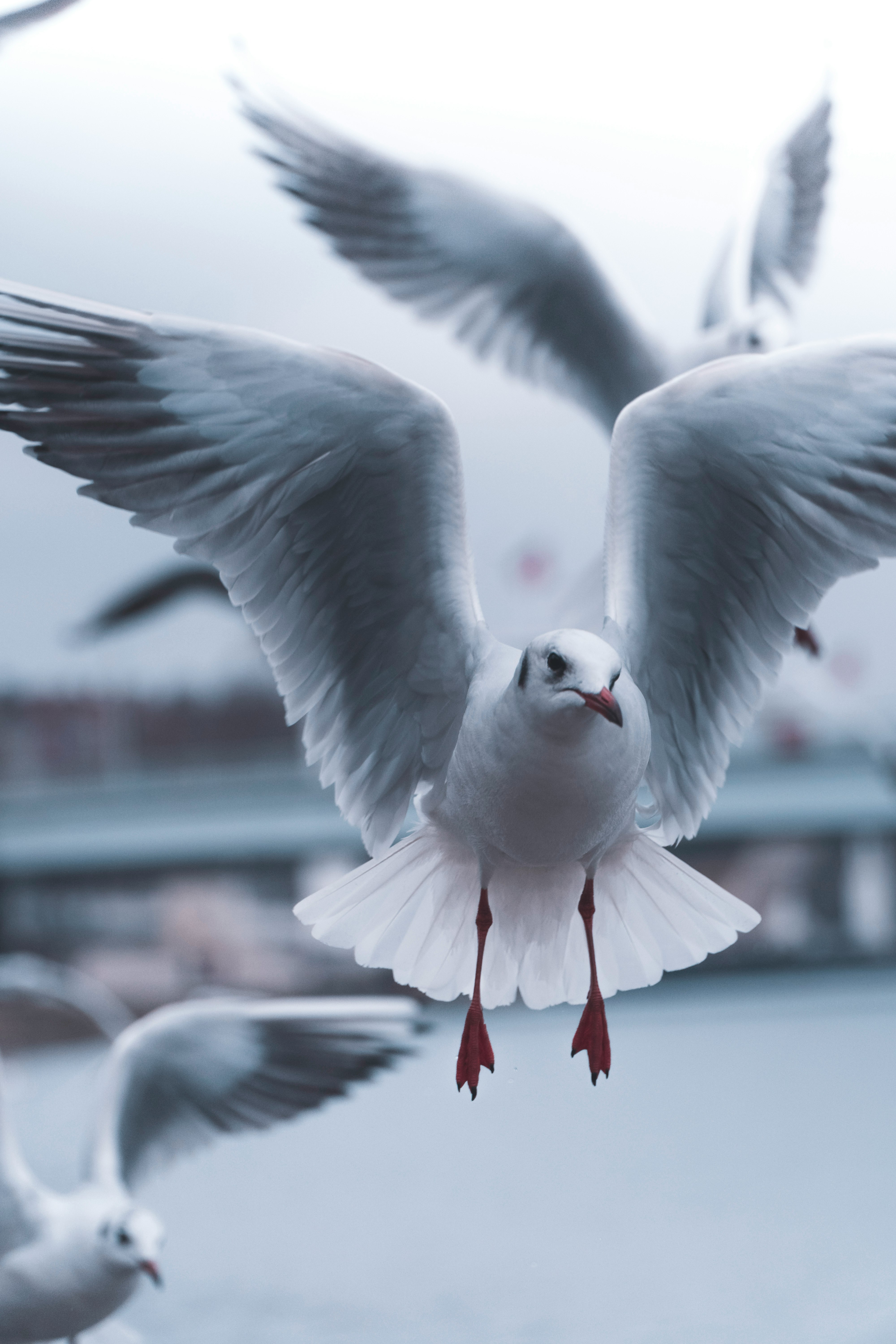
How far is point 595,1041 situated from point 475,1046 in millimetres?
109

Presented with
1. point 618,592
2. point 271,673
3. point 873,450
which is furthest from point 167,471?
point 873,450

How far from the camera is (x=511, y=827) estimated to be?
1.09 metres

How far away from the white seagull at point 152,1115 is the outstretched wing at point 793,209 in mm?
1820

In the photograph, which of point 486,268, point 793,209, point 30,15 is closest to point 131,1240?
point 486,268

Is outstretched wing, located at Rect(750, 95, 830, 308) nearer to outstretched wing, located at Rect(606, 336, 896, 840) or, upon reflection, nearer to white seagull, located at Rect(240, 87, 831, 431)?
white seagull, located at Rect(240, 87, 831, 431)

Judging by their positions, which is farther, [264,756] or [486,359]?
[264,756]

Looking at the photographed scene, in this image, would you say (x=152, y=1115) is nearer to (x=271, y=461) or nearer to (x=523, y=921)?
(x=523, y=921)

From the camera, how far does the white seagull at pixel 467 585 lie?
114cm

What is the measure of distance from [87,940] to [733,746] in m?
6.10

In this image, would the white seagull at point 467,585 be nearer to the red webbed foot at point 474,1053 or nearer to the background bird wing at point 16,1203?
the red webbed foot at point 474,1053

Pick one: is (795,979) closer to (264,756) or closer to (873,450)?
(264,756)

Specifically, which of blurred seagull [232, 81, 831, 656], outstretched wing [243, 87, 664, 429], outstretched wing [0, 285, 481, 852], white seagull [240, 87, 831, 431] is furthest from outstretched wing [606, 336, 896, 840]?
outstretched wing [243, 87, 664, 429]

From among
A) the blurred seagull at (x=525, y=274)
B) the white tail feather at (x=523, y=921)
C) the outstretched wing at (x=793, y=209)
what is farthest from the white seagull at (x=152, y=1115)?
the outstretched wing at (x=793, y=209)

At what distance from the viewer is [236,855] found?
302 inches
